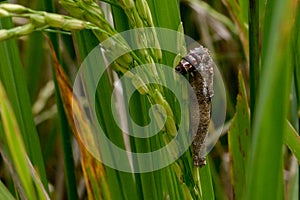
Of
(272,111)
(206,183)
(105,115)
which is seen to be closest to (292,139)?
(206,183)

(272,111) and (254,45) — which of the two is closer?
(272,111)

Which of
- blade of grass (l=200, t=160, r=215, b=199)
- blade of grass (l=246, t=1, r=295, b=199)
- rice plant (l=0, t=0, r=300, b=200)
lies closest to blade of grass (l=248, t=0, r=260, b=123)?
rice plant (l=0, t=0, r=300, b=200)

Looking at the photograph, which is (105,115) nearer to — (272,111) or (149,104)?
(149,104)

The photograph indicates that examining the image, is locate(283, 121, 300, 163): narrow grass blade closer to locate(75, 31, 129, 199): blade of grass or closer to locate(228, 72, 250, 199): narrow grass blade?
locate(228, 72, 250, 199): narrow grass blade

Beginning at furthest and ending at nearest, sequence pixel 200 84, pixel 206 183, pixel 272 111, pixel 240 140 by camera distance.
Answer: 1. pixel 240 140
2. pixel 206 183
3. pixel 200 84
4. pixel 272 111

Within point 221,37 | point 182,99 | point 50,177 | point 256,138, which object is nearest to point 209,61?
point 182,99

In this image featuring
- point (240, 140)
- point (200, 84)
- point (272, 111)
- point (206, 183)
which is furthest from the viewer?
point (240, 140)

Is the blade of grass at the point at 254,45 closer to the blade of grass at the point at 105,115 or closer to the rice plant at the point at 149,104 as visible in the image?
the rice plant at the point at 149,104
